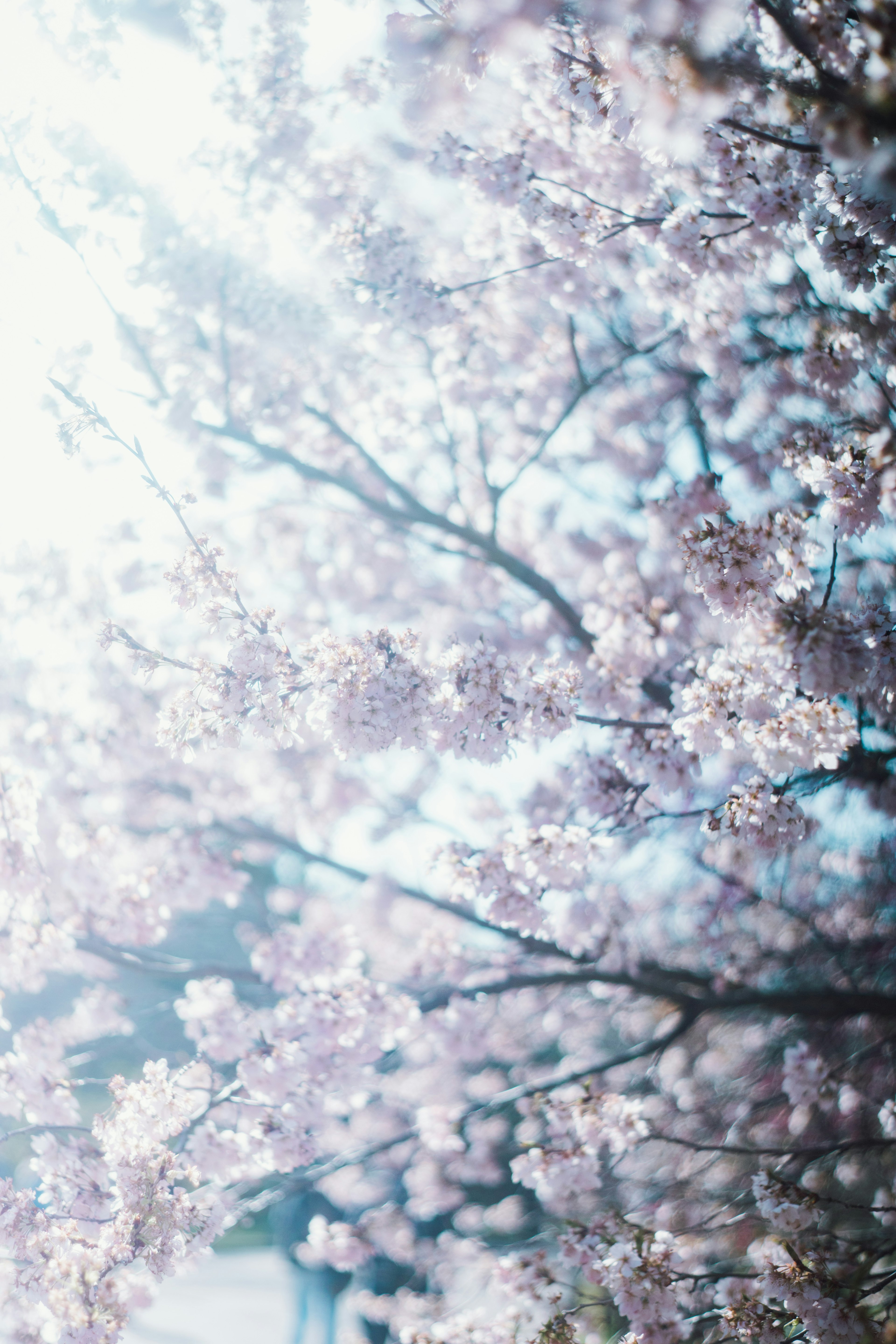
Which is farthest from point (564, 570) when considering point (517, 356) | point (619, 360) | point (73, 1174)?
point (73, 1174)

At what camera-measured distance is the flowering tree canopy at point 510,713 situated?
2.77 metres

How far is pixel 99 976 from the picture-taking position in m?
6.69

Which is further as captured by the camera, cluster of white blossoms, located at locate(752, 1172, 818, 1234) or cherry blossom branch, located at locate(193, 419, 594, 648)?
cherry blossom branch, located at locate(193, 419, 594, 648)

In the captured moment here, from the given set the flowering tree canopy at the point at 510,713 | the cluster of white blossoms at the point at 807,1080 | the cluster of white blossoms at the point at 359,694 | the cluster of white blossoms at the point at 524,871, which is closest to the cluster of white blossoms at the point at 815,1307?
the flowering tree canopy at the point at 510,713

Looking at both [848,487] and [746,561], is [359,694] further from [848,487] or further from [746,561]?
[848,487]

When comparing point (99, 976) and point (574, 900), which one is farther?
point (99, 976)

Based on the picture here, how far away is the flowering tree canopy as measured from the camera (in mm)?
2773

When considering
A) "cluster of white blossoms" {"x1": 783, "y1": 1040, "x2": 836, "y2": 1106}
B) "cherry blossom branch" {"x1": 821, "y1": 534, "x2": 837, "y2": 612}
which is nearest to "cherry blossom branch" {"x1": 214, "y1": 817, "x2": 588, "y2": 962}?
"cluster of white blossoms" {"x1": 783, "y1": 1040, "x2": 836, "y2": 1106}

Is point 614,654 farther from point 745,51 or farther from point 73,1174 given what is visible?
point 73,1174

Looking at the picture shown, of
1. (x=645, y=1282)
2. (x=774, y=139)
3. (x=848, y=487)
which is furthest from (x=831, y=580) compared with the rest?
(x=645, y=1282)

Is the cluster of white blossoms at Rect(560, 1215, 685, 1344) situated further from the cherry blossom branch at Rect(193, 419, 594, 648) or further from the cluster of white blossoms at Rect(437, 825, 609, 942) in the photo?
the cherry blossom branch at Rect(193, 419, 594, 648)

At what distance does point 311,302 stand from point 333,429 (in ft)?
4.09

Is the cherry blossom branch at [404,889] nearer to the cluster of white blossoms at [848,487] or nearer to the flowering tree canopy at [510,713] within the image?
the flowering tree canopy at [510,713]

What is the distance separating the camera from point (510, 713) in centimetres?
296
